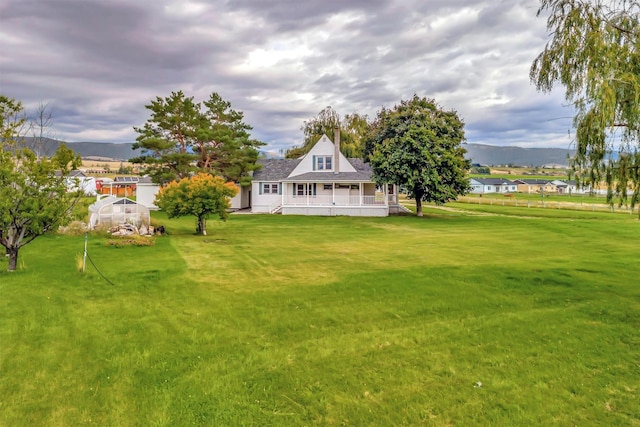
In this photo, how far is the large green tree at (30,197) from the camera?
1017cm

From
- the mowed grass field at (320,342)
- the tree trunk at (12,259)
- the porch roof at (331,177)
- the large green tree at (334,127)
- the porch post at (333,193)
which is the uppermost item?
the large green tree at (334,127)

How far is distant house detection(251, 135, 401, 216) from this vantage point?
111 ft

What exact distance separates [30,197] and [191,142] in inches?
1076

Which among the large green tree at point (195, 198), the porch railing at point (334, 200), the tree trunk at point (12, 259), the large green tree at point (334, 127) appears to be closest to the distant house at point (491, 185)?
the large green tree at point (334, 127)

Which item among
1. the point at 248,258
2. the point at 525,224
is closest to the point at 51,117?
the point at 248,258

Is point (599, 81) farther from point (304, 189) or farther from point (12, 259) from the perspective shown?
point (304, 189)

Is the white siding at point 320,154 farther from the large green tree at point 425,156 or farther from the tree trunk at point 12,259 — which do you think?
the tree trunk at point 12,259

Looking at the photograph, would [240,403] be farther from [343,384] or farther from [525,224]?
[525,224]

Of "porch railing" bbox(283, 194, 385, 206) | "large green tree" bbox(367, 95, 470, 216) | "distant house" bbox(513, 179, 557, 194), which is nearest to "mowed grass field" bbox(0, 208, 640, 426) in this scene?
"large green tree" bbox(367, 95, 470, 216)

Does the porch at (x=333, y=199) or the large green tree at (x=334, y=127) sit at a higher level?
the large green tree at (x=334, y=127)

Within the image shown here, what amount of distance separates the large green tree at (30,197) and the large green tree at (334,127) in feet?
129

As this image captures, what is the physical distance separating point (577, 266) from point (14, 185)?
17.2 m

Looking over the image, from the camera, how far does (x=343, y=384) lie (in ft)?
17.3

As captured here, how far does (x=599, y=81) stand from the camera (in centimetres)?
691
